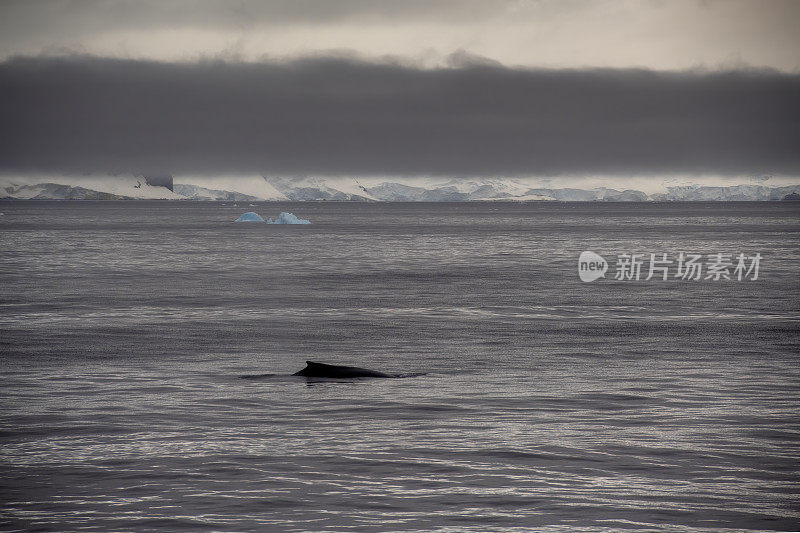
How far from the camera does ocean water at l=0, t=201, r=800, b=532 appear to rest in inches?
568

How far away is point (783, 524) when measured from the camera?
45.1 ft

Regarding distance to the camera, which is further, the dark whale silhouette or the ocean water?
the dark whale silhouette

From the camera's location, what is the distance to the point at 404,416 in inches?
804

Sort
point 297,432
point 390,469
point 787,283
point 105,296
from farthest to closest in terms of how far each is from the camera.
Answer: point 787,283 → point 105,296 → point 297,432 → point 390,469

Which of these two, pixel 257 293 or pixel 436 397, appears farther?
pixel 257 293

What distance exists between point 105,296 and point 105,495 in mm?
37131

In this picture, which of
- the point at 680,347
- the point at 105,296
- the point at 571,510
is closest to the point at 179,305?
the point at 105,296

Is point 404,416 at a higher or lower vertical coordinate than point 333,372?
lower

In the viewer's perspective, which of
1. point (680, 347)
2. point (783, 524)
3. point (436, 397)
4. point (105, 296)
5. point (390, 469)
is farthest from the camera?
point (105, 296)

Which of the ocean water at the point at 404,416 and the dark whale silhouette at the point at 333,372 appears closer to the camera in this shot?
the ocean water at the point at 404,416

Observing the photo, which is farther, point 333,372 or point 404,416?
point 333,372

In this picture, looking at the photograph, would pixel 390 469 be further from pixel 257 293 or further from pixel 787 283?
pixel 787 283

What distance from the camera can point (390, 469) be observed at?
16.3m

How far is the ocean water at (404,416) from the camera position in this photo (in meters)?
14.4
